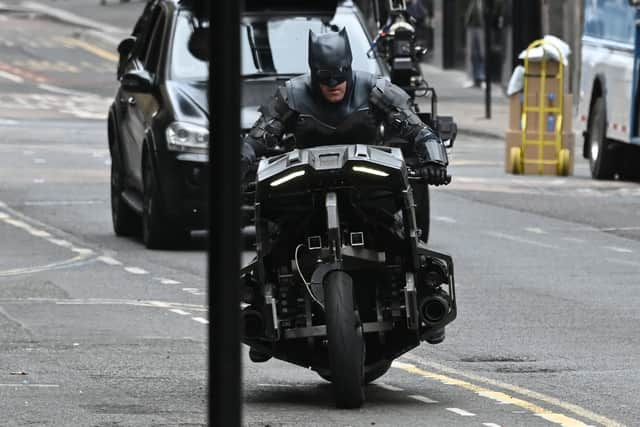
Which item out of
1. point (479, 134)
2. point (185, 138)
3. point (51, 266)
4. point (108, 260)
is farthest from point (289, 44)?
point (479, 134)

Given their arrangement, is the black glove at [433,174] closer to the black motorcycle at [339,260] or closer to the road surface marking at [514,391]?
the black motorcycle at [339,260]

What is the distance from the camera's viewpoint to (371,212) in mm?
9328

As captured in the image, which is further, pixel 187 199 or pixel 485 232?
pixel 485 232

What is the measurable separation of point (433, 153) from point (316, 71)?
0.67 meters

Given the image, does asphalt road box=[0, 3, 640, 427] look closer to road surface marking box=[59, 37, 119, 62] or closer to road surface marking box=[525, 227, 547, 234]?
road surface marking box=[525, 227, 547, 234]

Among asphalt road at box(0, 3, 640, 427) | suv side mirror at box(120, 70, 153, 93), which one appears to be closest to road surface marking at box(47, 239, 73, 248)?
asphalt road at box(0, 3, 640, 427)

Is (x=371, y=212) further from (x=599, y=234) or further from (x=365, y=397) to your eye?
(x=599, y=234)

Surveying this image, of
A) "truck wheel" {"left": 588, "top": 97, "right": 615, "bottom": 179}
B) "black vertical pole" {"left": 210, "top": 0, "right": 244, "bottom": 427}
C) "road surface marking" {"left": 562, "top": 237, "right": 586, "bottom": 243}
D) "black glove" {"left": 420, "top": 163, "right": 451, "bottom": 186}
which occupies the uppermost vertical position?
"black vertical pole" {"left": 210, "top": 0, "right": 244, "bottom": 427}

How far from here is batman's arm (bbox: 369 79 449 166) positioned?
9789mm

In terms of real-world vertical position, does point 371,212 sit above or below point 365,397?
above

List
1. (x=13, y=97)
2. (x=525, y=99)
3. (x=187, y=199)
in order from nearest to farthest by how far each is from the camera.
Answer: (x=187, y=199)
(x=525, y=99)
(x=13, y=97)

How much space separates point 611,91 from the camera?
2397 cm

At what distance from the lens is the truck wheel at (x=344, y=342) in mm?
8836

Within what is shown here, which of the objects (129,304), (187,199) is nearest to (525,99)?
(187,199)
